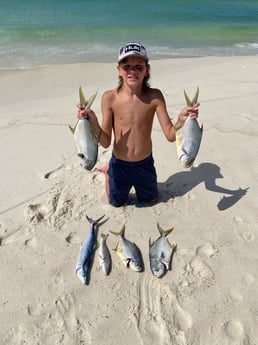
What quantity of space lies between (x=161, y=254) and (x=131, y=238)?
358 millimetres

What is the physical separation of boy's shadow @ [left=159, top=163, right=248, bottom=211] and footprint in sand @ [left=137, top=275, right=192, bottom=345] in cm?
110

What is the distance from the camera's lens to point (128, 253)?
2.90 meters

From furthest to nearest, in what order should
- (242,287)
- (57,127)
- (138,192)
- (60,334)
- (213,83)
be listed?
(213,83) < (57,127) < (138,192) < (242,287) < (60,334)

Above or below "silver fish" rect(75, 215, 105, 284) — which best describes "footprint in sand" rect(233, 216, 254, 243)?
above

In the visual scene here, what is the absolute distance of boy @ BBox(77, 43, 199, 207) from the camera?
287 cm

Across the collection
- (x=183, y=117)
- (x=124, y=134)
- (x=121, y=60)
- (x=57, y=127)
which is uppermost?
(x=121, y=60)

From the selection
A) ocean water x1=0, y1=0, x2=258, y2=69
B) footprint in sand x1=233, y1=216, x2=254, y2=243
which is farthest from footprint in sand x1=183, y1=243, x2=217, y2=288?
ocean water x1=0, y1=0, x2=258, y2=69

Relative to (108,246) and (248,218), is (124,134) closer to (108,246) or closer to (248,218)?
(108,246)

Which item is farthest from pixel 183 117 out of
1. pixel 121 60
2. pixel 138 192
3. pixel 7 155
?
pixel 7 155

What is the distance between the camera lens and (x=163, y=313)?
2473mm

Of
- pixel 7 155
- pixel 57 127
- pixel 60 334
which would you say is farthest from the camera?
pixel 57 127

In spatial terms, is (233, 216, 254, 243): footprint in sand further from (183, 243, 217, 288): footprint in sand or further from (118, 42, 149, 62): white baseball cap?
(118, 42, 149, 62): white baseball cap

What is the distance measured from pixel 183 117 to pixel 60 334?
5.64 feet

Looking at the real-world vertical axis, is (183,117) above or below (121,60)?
below
